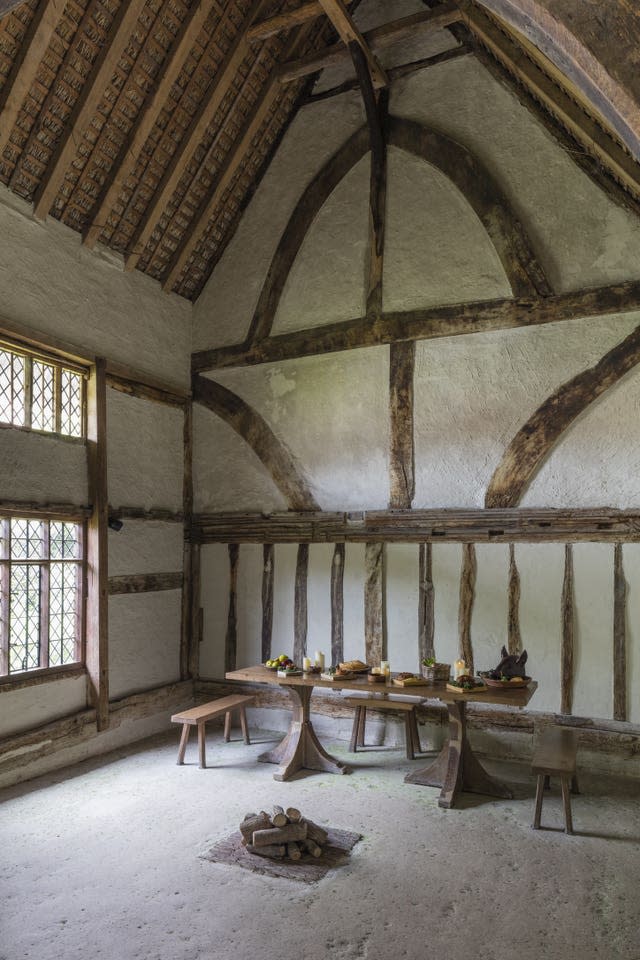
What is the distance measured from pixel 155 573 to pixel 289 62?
5.15 meters

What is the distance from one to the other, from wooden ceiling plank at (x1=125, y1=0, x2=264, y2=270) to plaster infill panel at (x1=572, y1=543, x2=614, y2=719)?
4875 millimetres

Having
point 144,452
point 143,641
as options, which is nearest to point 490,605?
point 143,641

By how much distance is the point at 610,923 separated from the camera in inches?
133

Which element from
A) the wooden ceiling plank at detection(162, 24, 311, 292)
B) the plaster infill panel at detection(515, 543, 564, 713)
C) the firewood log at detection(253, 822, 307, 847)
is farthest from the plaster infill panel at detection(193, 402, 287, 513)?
the firewood log at detection(253, 822, 307, 847)

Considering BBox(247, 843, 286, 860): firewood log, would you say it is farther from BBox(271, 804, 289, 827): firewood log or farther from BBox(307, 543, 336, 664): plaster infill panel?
BBox(307, 543, 336, 664): plaster infill panel

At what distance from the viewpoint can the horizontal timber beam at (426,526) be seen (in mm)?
5684

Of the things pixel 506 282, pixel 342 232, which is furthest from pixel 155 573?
pixel 506 282

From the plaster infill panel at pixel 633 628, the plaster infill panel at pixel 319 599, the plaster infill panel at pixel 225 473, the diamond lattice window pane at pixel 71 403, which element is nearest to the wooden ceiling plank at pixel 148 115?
the diamond lattice window pane at pixel 71 403

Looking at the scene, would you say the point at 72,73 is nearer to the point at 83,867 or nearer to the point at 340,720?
the point at 83,867

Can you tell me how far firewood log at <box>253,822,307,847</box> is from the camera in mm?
4012

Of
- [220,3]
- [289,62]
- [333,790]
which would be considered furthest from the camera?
[289,62]

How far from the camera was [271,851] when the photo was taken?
13.2 ft

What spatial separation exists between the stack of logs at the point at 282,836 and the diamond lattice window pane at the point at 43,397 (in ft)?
11.8

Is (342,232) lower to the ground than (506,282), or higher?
higher
